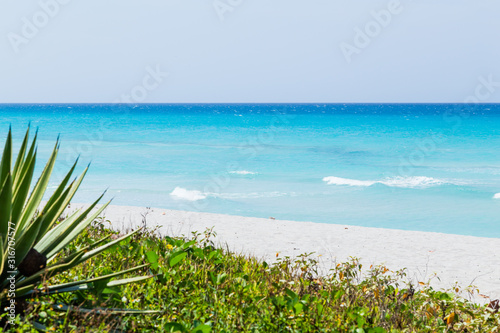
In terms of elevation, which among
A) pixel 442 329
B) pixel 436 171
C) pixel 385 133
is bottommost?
pixel 442 329

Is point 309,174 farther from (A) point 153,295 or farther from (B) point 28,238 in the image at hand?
(B) point 28,238

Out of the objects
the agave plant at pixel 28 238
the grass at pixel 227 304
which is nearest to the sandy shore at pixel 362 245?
the grass at pixel 227 304

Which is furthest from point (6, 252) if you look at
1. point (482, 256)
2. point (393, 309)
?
point (482, 256)

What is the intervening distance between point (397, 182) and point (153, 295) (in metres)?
18.7

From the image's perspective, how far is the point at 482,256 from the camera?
8.38m

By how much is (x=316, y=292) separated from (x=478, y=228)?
36.2ft

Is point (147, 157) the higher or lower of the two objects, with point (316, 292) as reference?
higher

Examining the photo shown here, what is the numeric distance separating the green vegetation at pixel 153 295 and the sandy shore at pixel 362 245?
85.6 inches

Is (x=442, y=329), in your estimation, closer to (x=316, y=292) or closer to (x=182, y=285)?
(x=316, y=292)

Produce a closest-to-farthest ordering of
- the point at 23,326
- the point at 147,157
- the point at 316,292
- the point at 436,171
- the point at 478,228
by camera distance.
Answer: the point at 23,326
the point at 316,292
the point at 478,228
the point at 436,171
the point at 147,157

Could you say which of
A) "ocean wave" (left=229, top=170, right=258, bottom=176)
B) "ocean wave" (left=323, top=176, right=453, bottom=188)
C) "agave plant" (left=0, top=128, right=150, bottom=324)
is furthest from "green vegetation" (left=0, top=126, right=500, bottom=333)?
"ocean wave" (left=229, top=170, right=258, bottom=176)

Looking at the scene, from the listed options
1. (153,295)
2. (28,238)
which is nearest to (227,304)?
(153,295)

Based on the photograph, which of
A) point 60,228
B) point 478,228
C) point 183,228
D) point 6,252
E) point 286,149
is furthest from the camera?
point 286,149

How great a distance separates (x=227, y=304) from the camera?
→ 12.4ft
